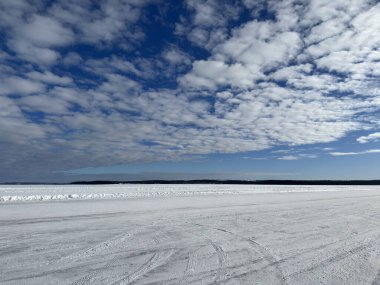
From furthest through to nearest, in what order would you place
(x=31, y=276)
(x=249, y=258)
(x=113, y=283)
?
(x=249, y=258) < (x=31, y=276) < (x=113, y=283)

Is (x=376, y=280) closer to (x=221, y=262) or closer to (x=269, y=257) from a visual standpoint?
(x=269, y=257)

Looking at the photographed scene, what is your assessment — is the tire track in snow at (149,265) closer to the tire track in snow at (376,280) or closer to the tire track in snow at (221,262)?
the tire track in snow at (221,262)

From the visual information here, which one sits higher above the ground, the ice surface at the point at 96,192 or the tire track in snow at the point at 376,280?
the ice surface at the point at 96,192

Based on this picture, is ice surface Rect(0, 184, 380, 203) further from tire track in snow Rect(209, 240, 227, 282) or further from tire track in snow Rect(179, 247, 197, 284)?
tire track in snow Rect(179, 247, 197, 284)

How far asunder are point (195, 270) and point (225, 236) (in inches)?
119

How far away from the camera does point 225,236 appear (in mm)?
8000

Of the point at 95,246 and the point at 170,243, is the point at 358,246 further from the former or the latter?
the point at 95,246

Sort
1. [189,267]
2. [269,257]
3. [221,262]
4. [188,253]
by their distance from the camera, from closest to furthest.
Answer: [189,267] → [221,262] → [269,257] → [188,253]

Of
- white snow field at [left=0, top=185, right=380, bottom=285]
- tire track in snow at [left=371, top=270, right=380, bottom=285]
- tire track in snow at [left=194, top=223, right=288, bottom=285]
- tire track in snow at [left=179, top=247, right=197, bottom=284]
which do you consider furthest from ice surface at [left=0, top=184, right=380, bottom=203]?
tire track in snow at [left=371, top=270, right=380, bottom=285]

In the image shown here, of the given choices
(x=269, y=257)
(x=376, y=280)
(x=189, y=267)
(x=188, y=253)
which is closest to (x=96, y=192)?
(x=188, y=253)

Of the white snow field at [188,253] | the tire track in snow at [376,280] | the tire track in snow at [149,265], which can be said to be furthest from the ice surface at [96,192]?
the tire track in snow at [376,280]

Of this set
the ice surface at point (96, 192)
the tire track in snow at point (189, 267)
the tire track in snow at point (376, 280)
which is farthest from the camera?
the ice surface at point (96, 192)

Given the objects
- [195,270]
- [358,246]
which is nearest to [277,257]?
[195,270]

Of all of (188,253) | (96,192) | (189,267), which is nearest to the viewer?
(189,267)
